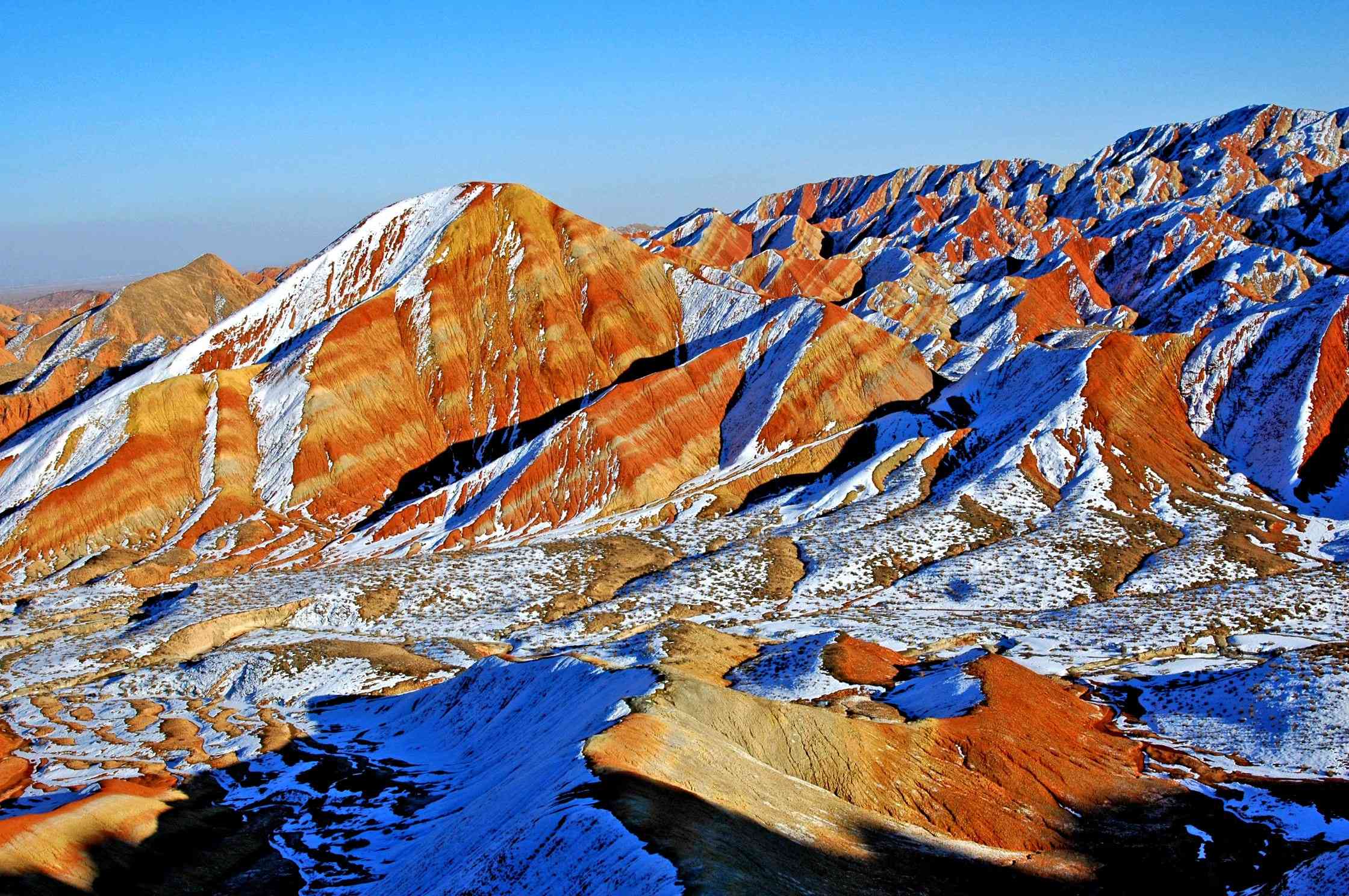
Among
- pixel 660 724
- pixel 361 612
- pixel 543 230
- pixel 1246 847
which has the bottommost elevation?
pixel 361 612

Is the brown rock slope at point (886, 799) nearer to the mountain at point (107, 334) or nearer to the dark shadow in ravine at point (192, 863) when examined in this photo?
the dark shadow in ravine at point (192, 863)

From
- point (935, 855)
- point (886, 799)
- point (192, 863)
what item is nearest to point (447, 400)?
point (192, 863)

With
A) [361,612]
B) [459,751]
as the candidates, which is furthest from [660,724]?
[361,612]

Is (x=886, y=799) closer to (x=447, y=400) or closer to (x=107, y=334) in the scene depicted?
(x=447, y=400)

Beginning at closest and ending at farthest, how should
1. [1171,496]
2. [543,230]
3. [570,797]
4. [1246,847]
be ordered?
[570,797] → [1246,847] → [1171,496] → [543,230]

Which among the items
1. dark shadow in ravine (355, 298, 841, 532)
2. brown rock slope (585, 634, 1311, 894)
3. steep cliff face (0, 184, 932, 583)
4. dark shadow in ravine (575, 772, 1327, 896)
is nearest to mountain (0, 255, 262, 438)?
steep cliff face (0, 184, 932, 583)

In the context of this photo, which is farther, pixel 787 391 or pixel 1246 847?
pixel 787 391

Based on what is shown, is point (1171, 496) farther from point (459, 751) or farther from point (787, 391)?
point (459, 751)

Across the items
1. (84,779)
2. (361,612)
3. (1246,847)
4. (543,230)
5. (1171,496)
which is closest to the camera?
(1246,847)

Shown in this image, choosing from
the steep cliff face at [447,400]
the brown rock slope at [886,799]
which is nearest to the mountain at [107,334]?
the steep cliff face at [447,400]
